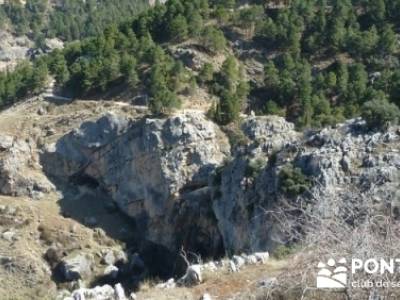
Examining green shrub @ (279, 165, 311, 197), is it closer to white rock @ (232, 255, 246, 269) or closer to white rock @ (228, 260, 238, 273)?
white rock @ (232, 255, 246, 269)

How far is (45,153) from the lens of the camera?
212 ft

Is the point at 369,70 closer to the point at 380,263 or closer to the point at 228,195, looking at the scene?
the point at 228,195

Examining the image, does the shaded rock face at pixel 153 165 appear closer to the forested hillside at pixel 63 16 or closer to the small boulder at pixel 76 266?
the small boulder at pixel 76 266

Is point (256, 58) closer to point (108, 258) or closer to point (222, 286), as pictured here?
point (108, 258)

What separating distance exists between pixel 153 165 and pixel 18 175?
12229mm

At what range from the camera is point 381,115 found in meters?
42.0

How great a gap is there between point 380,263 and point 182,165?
48378 mm

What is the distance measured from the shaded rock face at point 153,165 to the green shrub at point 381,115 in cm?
1604

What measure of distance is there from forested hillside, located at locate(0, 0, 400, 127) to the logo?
46296 mm

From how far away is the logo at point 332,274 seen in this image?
1118cm

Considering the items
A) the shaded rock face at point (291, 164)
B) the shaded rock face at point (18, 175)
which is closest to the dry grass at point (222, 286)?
the shaded rock face at point (291, 164)

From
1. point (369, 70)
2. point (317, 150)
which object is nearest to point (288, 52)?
point (369, 70)

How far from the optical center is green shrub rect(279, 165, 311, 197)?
40344 mm

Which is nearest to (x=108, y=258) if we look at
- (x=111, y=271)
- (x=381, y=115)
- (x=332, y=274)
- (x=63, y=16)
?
(x=111, y=271)
